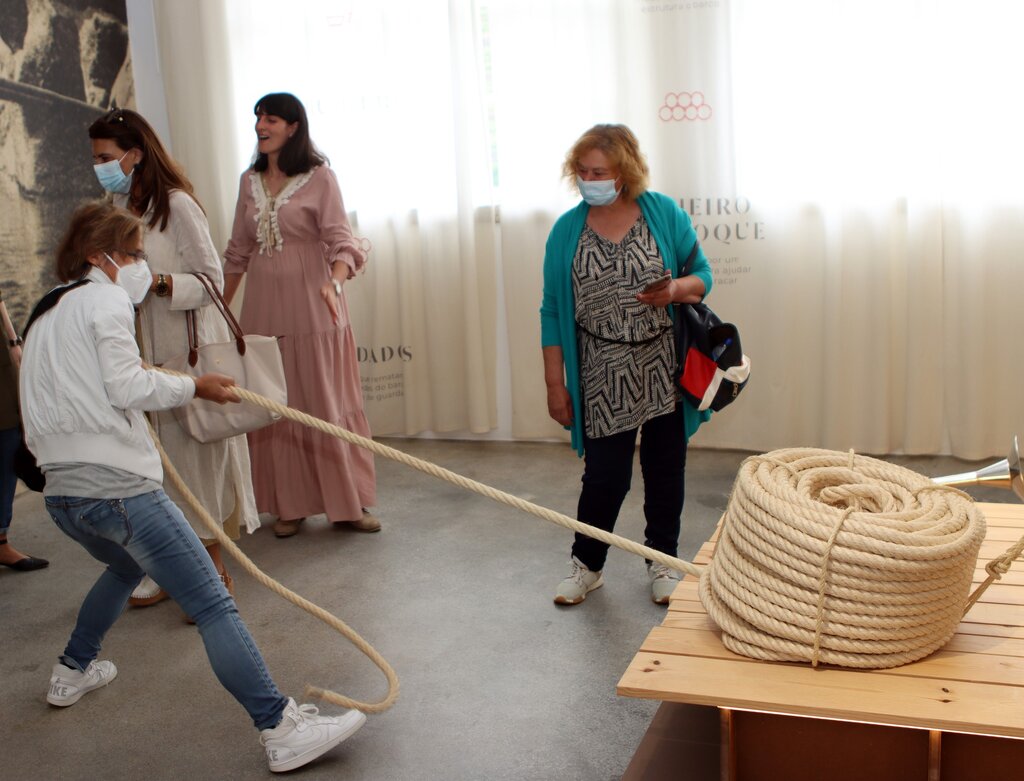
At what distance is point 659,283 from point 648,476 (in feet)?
2.10

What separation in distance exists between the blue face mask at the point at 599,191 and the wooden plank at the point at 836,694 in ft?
4.96

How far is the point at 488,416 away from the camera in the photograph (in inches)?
211

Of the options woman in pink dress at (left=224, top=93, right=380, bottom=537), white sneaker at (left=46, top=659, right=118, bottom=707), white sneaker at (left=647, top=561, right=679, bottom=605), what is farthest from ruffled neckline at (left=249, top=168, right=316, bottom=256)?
white sneaker at (left=647, top=561, right=679, bottom=605)

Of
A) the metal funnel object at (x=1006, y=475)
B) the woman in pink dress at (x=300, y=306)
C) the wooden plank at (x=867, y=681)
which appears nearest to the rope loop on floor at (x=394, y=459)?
the wooden plank at (x=867, y=681)

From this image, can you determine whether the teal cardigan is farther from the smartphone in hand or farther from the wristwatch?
the wristwatch

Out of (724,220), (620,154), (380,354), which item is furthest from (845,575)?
(380,354)

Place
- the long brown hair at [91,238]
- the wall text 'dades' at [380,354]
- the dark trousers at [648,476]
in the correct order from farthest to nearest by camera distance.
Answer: the wall text 'dades' at [380,354], the dark trousers at [648,476], the long brown hair at [91,238]

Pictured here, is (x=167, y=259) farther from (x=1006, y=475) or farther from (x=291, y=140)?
(x=1006, y=475)

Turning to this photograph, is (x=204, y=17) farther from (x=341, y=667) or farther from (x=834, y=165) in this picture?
(x=341, y=667)

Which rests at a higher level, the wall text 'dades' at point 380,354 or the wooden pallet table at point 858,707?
the wall text 'dades' at point 380,354

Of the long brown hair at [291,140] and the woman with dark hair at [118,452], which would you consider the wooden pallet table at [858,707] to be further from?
the long brown hair at [291,140]

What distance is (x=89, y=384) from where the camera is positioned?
220cm

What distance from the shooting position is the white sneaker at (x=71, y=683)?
2699 mm

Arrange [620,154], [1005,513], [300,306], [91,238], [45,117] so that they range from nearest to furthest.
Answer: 1. [91,238]
2. [1005,513]
3. [620,154]
4. [300,306]
5. [45,117]
